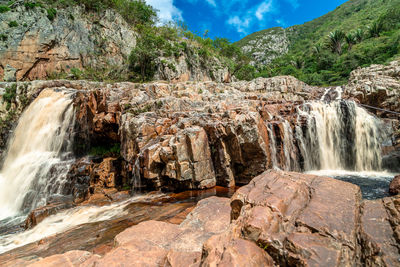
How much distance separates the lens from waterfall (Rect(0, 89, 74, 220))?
429 inches

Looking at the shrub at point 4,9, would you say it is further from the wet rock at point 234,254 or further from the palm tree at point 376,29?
the palm tree at point 376,29

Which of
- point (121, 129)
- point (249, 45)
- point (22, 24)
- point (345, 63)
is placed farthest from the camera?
point (249, 45)

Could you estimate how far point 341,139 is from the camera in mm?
13336

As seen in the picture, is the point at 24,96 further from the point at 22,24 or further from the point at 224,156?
the point at 224,156

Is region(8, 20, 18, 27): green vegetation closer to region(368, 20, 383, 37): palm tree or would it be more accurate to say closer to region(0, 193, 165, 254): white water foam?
region(0, 193, 165, 254): white water foam

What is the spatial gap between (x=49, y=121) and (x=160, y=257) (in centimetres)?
1662

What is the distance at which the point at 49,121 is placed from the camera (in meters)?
15.0

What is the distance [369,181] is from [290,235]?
34.2 ft

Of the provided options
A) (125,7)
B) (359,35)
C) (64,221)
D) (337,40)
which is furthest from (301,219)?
(359,35)

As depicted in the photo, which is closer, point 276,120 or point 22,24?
point 276,120

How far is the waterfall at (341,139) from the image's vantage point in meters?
12.5

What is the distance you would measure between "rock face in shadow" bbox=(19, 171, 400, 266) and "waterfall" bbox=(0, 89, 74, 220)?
10.5 m

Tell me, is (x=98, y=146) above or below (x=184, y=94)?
below

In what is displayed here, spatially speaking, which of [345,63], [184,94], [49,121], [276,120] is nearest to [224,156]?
[276,120]
